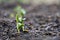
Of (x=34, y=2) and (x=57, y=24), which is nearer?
(x=57, y=24)

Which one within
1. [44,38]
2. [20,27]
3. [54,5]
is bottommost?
[44,38]

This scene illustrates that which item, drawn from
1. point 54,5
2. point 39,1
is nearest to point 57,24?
point 54,5

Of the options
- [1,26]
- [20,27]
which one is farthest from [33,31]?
[1,26]

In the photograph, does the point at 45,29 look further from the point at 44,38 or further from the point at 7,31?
the point at 7,31

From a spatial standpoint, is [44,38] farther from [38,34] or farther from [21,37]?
[21,37]

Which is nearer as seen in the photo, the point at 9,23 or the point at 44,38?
the point at 44,38

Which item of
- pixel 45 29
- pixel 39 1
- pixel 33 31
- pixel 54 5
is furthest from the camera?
pixel 39 1

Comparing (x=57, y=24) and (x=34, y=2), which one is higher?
(x=34, y=2)

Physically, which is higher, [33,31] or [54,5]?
[54,5]

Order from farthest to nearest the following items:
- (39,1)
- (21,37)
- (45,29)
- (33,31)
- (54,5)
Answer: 1. (39,1)
2. (54,5)
3. (45,29)
4. (33,31)
5. (21,37)
